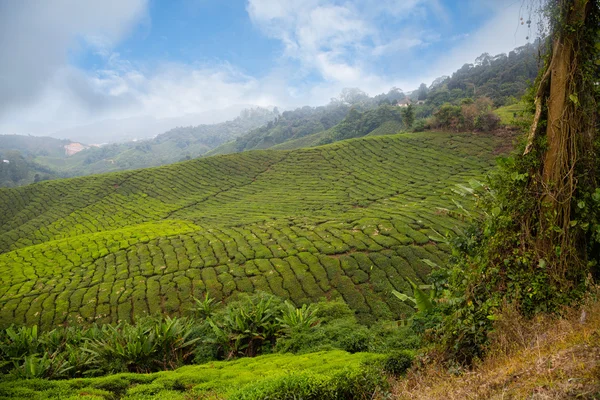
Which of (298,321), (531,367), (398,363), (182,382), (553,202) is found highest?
(553,202)

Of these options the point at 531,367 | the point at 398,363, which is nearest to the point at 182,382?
the point at 398,363

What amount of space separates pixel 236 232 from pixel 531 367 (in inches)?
713

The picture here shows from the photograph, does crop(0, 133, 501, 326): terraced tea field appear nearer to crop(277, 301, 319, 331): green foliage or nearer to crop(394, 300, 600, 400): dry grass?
crop(277, 301, 319, 331): green foliage

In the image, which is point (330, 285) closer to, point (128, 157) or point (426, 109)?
point (426, 109)

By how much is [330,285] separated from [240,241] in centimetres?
691

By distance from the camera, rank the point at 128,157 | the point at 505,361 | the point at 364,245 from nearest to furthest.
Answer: the point at 505,361
the point at 364,245
the point at 128,157

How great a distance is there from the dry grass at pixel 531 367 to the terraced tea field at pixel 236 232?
7861 mm

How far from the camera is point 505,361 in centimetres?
352

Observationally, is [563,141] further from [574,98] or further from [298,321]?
[298,321]

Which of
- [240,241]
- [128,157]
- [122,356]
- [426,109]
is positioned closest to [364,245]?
[240,241]

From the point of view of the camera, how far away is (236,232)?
20.0 meters

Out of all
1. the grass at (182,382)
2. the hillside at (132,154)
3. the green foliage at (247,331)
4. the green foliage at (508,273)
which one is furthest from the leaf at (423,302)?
the hillside at (132,154)

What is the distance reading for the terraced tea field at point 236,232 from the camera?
13.5 metres

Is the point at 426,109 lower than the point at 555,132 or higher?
higher
